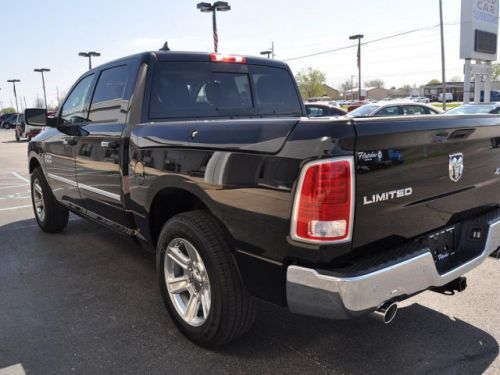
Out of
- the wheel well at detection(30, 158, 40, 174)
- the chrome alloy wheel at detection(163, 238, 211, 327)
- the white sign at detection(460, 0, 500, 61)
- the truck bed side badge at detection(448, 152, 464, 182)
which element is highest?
the white sign at detection(460, 0, 500, 61)

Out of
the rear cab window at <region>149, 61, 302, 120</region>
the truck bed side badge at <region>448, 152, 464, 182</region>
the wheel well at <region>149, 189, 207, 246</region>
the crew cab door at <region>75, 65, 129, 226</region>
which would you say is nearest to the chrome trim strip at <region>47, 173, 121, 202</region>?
the crew cab door at <region>75, 65, 129, 226</region>

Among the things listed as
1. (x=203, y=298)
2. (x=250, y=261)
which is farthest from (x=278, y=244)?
(x=203, y=298)

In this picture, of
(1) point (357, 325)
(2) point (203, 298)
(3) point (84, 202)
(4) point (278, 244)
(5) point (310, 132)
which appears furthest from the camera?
(3) point (84, 202)

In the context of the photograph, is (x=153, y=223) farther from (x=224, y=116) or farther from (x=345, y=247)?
(x=345, y=247)

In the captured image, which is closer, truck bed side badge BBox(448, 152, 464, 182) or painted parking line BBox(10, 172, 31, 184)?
truck bed side badge BBox(448, 152, 464, 182)

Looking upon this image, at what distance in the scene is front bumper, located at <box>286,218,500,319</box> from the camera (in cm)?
218

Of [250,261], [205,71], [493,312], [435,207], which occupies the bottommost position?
[493,312]

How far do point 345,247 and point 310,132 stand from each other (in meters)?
0.57

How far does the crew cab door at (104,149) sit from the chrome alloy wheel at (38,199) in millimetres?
1593

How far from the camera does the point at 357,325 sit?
3.29 m

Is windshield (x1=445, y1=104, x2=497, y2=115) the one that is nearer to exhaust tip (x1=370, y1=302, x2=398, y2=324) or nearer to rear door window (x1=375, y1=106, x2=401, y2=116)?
rear door window (x1=375, y1=106, x2=401, y2=116)

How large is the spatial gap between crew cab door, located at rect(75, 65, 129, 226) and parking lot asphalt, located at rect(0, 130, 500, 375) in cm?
70

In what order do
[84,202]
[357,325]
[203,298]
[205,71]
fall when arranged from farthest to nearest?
[84,202]
[205,71]
[357,325]
[203,298]

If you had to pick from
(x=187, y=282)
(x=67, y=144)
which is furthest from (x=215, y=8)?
(x=187, y=282)
